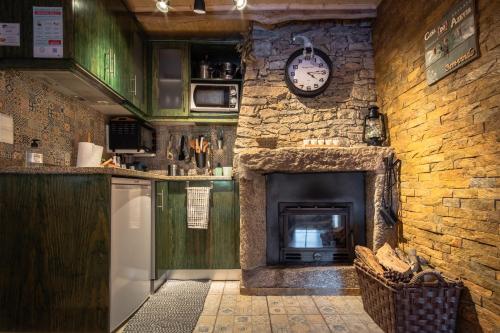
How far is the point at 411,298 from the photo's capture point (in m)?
1.81

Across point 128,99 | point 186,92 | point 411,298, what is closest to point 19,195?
point 128,99

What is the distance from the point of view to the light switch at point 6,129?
5.88 feet

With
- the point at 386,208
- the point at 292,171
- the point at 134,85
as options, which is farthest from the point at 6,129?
the point at 386,208

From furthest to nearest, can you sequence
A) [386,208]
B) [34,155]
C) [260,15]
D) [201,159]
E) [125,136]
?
[201,159] → [125,136] → [260,15] → [386,208] → [34,155]

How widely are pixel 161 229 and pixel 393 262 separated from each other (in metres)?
1.97

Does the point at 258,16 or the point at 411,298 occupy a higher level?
the point at 258,16

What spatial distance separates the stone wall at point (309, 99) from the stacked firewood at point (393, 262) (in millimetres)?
1067

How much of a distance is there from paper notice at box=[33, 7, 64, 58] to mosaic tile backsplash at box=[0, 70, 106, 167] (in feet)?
1.02

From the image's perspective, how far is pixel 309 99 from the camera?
10.0ft

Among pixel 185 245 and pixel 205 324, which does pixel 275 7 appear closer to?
pixel 185 245

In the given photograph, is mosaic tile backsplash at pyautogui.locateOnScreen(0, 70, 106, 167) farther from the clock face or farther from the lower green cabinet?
the clock face

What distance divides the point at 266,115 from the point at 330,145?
2.24 feet

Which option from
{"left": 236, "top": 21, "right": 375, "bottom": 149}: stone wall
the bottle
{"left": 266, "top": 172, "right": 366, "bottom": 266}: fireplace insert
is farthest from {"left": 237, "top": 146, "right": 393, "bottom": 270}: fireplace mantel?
the bottle

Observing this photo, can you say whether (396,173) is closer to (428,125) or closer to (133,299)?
(428,125)
